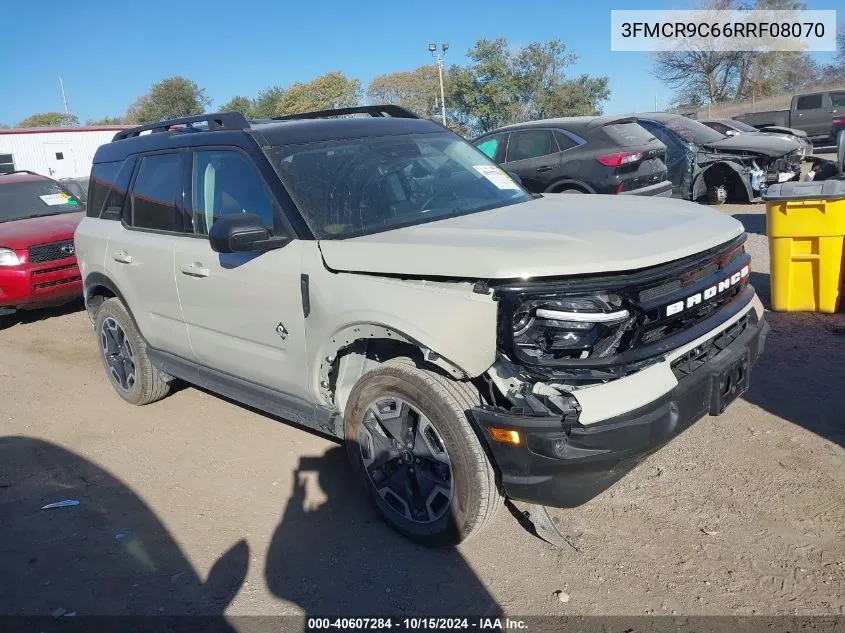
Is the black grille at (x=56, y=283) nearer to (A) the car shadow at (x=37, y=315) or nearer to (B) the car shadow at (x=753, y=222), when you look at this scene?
(A) the car shadow at (x=37, y=315)

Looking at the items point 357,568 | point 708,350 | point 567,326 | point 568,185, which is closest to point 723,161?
point 568,185

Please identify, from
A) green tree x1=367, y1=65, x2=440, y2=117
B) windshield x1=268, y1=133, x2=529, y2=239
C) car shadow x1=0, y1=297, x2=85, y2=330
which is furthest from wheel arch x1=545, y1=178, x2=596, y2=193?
green tree x1=367, y1=65, x2=440, y2=117

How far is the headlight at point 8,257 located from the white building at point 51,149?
26.0 meters

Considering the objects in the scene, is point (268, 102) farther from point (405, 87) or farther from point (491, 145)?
point (491, 145)

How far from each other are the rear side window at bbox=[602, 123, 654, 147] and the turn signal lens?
706 centimetres

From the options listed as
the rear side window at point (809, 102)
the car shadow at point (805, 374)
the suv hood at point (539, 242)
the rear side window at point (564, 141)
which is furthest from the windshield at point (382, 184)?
the rear side window at point (809, 102)

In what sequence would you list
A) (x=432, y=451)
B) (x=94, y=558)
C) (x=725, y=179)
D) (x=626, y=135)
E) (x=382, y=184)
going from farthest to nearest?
1. (x=725, y=179)
2. (x=626, y=135)
3. (x=382, y=184)
4. (x=94, y=558)
5. (x=432, y=451)

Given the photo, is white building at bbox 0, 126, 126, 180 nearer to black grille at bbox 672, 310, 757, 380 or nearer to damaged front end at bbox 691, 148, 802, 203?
damaged front end at bbox 691, 148, 802, 203

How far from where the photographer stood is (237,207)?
12.6 ft

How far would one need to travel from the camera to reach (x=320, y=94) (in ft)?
A: 170

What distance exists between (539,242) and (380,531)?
1654 mm

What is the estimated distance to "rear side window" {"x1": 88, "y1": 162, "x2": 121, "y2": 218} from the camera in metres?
5.08

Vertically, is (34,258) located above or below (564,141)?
below

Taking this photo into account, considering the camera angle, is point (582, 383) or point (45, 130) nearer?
point (582, 383)
